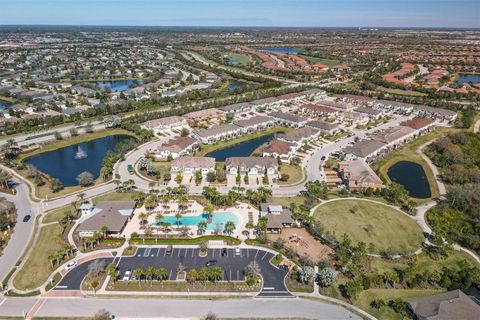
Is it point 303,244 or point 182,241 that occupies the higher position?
point 182,241

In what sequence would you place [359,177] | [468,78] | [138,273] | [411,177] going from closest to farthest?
[138,273] → [359,177] → [411,177] → [468,78]

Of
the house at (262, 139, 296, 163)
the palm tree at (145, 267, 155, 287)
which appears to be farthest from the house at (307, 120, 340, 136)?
the palm tree at (145, 267, 155, 287)

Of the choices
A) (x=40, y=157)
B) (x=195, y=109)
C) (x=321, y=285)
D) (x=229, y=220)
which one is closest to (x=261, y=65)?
(x=195, y=109)

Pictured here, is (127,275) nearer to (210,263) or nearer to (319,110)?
(210,263)

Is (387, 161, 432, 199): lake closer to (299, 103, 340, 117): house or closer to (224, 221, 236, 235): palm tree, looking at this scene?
(224, 221, 236, 235): palm tree

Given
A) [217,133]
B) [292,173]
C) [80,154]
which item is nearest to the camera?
[292,173]

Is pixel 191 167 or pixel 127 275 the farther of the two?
pixel 191 167

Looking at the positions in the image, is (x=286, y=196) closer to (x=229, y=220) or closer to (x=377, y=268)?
(x=229, y=220)

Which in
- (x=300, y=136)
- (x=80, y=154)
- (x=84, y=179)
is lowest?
(x=80, y=154)

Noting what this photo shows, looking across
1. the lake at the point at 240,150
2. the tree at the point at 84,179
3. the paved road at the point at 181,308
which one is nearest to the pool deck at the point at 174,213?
the paved road at the point at 181,308

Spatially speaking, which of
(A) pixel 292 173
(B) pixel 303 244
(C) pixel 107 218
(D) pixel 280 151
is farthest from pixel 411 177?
(C) pixel 107 218
